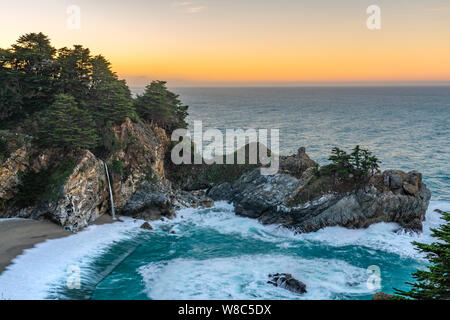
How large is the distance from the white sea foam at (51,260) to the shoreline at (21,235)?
64 cm

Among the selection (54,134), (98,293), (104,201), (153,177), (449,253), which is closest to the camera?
(449,253)

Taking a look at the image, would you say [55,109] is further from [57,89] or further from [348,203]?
[348,203]

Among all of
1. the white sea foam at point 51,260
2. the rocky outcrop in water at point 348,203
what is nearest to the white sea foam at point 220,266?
the white sea foam at point 51,260

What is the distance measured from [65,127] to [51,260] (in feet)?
53.1

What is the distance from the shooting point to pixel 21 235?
3092 cm

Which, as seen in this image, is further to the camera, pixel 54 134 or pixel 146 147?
pixel 146 147

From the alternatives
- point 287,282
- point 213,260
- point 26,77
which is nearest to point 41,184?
point 26,77

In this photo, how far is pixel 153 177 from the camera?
44.2 meters

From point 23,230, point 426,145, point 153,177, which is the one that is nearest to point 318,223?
point 153,177

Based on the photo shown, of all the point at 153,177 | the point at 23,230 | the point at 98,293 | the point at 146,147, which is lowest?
the point at 98,293

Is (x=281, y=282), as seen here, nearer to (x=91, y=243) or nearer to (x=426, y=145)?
(x=91, y=243)

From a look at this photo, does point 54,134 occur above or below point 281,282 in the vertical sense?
above

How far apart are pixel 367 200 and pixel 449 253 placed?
23510 millimetres

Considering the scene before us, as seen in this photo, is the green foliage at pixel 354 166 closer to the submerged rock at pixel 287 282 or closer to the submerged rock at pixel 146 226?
the submerged rock at pixel 287 282
